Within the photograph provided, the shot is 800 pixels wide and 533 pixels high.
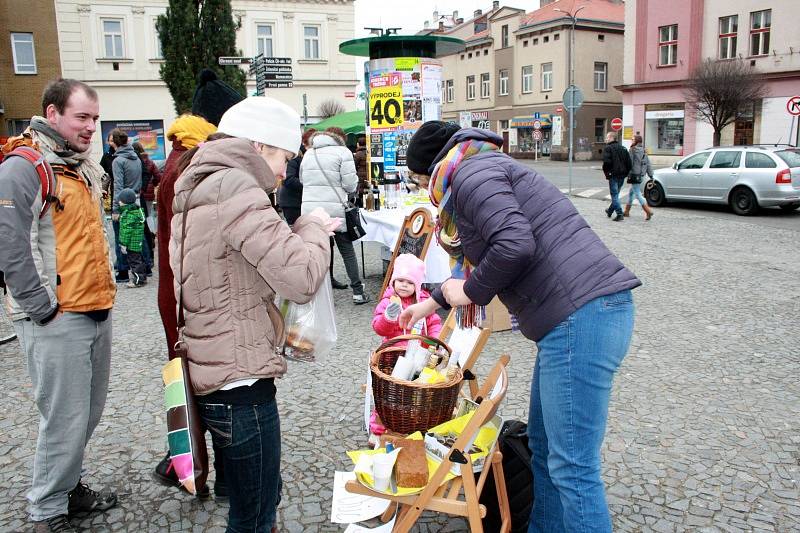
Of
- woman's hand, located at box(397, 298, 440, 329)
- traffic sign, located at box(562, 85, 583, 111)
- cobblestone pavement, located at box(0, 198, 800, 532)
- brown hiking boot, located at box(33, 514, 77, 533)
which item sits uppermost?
traffic sign, located at box(562, 85, 583, 111)

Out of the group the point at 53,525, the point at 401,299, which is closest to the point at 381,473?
the point at 53,525

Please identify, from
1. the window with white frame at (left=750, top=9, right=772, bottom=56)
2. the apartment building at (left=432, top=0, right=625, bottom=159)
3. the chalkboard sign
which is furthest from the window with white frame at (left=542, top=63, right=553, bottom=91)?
the chalkboard sign

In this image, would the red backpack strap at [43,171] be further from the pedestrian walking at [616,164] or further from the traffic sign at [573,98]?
the traffic sign at [573,98]

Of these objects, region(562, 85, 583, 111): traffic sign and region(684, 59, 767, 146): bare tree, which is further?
region(684, 59, 767, 146): bare tree

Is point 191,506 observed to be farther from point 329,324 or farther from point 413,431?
point 329,324

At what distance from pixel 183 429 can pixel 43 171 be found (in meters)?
1.35

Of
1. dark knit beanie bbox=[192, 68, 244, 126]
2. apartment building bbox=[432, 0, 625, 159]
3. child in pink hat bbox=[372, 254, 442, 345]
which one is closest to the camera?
dark knit beanie bbox=[192, 68, 244, 126]

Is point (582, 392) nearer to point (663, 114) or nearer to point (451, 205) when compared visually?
point (451, 205)

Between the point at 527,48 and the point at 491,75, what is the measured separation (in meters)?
4.68

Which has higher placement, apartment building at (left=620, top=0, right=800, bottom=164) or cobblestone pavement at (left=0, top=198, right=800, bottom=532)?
apartment building at (left=620, top=0, right=800, bottom=164)

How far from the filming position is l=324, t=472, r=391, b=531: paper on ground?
103 inches

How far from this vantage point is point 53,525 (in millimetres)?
2793

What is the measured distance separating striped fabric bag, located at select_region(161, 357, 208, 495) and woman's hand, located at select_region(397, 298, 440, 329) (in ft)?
2.92

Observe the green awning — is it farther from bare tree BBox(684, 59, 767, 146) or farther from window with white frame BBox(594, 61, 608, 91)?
window with white frame BBox(594, 61, 608, 91)
